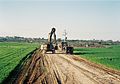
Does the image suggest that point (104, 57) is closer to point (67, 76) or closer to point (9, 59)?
point (9, 59)

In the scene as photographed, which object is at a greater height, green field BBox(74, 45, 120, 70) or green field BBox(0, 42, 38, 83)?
green field BBox(0, 42, 38, 83)

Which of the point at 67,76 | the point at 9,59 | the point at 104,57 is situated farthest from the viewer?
the point at 104,57

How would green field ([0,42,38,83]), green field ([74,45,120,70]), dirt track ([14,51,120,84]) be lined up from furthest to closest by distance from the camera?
green field ([74,45,120,70]), green field ([0,42,38,83]), dirt track ([14,51,120,84])

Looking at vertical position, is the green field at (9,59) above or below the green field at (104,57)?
above

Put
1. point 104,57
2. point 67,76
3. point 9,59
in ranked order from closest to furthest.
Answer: point 67,76 → point 9,59 → point 104,57

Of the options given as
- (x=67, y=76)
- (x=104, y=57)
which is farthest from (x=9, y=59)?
(x=67, y=76)

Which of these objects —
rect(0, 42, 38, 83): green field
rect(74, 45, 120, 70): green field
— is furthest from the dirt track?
rect(74, 45, 120, 70): green field

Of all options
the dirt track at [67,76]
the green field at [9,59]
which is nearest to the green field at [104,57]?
the dirt track at [67,76]

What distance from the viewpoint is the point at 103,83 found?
19.9 meters

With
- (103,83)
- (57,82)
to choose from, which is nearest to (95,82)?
(103,83)

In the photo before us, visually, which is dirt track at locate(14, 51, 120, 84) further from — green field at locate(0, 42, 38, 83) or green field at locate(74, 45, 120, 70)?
green field at locate(74, 45, 120, 70)

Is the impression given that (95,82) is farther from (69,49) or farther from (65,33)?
(65,33)

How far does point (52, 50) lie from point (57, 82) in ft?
122

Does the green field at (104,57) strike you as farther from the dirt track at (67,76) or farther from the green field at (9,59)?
the green field at (9,59)
